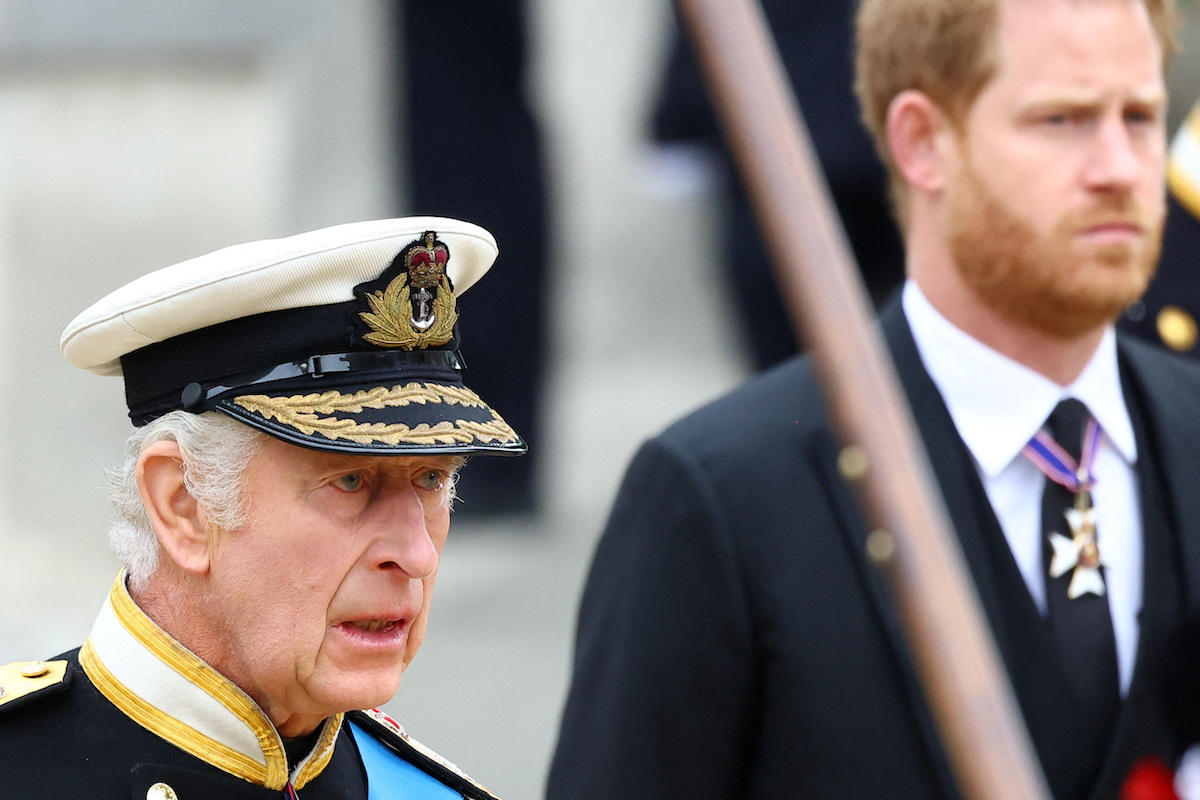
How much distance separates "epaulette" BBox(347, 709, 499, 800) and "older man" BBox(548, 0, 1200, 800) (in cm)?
19

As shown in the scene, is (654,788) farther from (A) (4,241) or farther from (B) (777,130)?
(A) (4,241)

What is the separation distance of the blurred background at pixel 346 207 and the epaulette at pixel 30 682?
3109 mm

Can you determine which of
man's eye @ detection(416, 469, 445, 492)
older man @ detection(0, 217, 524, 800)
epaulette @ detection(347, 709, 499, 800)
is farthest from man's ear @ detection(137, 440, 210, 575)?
epaulette @ detection(347, 709, 499, 800)

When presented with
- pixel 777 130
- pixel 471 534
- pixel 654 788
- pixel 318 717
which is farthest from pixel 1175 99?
pixel 777 130

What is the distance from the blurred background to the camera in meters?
6.25

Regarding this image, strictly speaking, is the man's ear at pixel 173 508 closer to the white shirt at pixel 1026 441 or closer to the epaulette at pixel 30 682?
the epaulette at pixel 30 682

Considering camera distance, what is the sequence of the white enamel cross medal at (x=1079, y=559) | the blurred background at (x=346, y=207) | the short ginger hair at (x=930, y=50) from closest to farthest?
the white enamel cross medal at (x=1079, y=559) → the short ginger hair at (x=930, y=50) → the blurred background at (x=346, y=207)

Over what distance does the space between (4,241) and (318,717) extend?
4.44 m

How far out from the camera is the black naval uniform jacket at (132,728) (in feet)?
7.57

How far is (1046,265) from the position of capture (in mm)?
2830

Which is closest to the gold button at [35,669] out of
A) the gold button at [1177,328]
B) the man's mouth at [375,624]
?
the man's mouth at [375,624]

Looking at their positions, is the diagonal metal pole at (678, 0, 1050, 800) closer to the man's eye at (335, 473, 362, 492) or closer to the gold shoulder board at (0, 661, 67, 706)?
the man's eye at (335, 473, 362, 492)

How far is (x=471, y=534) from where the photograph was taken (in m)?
7.36

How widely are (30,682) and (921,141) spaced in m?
1.52
